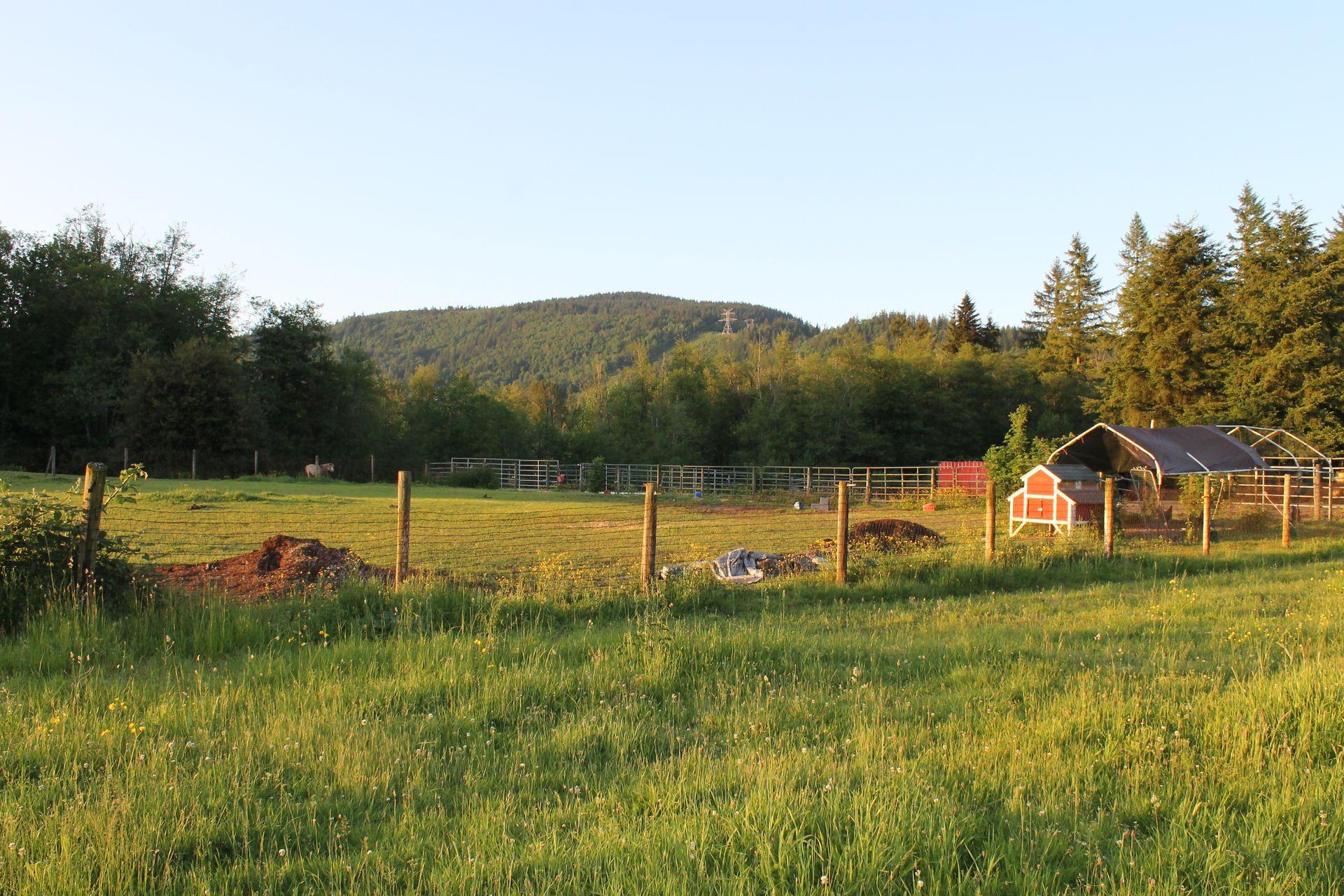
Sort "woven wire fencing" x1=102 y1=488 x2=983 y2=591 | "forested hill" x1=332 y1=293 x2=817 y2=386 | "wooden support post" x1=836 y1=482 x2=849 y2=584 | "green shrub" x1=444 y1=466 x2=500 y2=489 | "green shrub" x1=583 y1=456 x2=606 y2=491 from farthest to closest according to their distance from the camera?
"forested hill" x1=332 y1=293 x2=817 y2=386 → "green shrub" x1=444 y1=466 x2=500 y2=489 → "green shrub" x1=583 y1=456 x2=606 y2=491 → "woven wire fencing" x1=102 y1=488 x2=983 y2=591 → "wooden support post" x1=836 y1=482 x2=849 y2=584

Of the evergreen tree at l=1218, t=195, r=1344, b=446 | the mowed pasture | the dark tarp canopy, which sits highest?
the evergreen tree at l=1218, t=195, r=1344, b=446

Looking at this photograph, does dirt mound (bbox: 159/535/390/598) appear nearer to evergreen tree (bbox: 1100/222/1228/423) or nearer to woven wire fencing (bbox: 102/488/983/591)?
woven wire fencing (bbox: 102/488/983/591)

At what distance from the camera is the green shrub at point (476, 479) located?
49969 millimetres

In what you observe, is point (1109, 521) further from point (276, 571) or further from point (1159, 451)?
point (276, 571)

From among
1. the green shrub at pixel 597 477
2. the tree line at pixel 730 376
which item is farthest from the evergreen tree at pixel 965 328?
the green shrub at pixel 597 477

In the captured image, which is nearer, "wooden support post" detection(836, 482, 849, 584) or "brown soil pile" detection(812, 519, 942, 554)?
"wooden support post" detection(836, 482, 849, 584)

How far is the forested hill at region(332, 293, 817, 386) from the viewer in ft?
463

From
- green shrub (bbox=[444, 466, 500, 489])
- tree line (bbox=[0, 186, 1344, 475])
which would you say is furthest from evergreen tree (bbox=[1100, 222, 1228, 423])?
green shrub (bbox=[444, 466, 500, 489])

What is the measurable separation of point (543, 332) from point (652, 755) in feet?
519

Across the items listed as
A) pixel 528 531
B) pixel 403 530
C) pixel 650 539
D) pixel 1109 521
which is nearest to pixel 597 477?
pixel 528 531

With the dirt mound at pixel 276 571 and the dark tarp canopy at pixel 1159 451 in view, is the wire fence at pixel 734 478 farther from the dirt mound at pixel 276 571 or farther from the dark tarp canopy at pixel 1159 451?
the dirt mound at pixel 276 571

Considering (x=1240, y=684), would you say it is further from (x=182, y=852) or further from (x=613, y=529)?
(x=613, y=529)

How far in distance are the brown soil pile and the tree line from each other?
779 cm

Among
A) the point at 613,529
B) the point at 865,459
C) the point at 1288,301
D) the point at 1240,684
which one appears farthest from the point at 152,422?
the point at 1288,301
